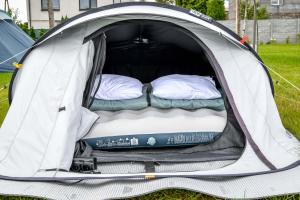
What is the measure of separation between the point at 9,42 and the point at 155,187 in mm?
7038

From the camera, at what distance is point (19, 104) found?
295 centimetres

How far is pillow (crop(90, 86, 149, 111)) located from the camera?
3598 millimetres

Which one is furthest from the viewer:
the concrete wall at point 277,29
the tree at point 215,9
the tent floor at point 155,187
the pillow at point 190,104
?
the tree at point 215,9

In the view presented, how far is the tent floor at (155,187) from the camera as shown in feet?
7.98

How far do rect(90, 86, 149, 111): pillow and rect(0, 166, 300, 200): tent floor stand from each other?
1.07 meters

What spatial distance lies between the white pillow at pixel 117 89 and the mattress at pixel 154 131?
1.30 ft

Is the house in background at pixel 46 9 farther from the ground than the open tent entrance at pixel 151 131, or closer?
farther from the ground

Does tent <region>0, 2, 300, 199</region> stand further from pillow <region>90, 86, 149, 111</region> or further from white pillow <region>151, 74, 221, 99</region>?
white pillow <region>151, 74, 221, 99</region>

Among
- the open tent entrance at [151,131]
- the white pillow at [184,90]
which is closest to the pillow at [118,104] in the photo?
the open tent entrance at [151,131]

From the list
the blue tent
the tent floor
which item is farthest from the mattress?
the blue tent

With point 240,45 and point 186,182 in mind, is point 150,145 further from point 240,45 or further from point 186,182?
point 240,45

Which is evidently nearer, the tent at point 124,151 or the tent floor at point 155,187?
the tent floor at point 155,187

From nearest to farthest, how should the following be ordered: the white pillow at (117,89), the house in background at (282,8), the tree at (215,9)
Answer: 1. the white pillow at (117,89)
2. the tree at (215,9)
3. the house in background at (282,8)

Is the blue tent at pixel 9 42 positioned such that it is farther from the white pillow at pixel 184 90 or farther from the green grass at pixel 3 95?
the white pillow at pixel 184 90
